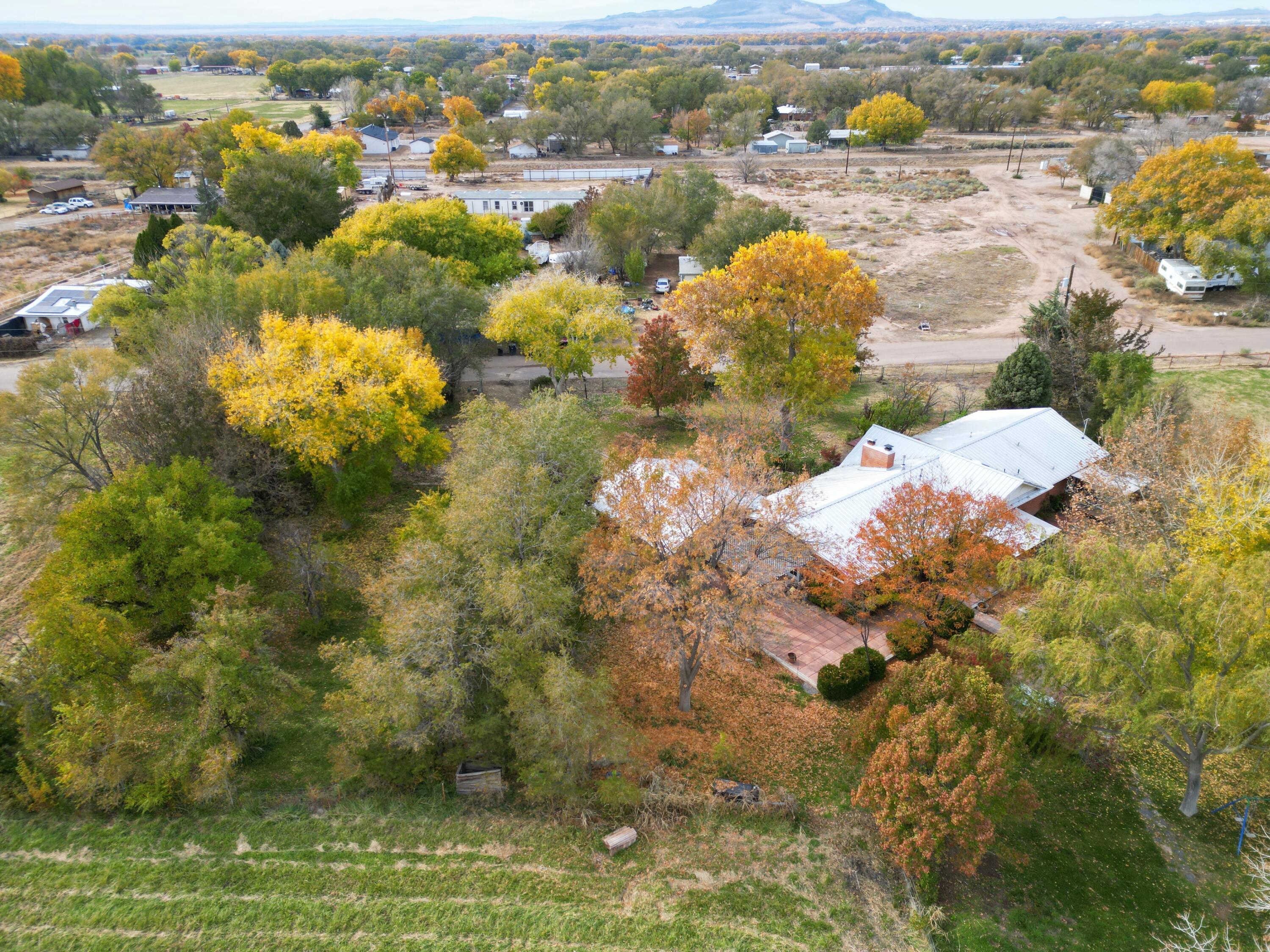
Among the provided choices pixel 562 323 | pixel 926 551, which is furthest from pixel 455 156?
pixel 926 551

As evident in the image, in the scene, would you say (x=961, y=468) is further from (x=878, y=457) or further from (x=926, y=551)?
(x=926, y=551)

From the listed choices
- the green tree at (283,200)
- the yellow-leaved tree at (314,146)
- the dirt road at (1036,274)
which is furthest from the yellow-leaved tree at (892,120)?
the green tree at (283,200)

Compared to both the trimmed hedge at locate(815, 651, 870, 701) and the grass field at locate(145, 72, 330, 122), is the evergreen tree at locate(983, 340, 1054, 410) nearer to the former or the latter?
the trimmed hedge at locate(815, 651, 870, 701)

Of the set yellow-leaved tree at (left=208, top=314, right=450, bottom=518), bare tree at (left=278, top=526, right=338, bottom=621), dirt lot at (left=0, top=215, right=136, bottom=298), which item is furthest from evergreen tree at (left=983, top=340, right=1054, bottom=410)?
dirt lot at (left=0, top=215, right=136, bottom=298)

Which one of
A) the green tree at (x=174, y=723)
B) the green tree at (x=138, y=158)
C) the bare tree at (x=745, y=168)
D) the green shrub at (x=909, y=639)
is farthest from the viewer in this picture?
the bare tree at (x=745, y=168)

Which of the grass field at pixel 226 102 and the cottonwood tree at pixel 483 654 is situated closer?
the cottonwood tree at pixel 483 654

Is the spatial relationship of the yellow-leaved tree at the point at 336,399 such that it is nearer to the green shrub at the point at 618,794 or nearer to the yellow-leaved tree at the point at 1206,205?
the green shrub at the point at 618,794

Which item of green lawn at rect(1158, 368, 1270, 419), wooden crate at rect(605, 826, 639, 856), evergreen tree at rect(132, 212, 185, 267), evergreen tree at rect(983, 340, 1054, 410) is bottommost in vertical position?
wooden crate at rect(605, 826, 639, 856)
